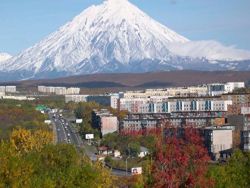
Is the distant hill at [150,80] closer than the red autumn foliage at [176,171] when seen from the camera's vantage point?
No

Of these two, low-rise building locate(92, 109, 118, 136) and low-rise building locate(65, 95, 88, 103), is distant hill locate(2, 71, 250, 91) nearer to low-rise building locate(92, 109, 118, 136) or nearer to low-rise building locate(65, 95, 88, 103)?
low-rise building locate(65, 95, 88, 103)

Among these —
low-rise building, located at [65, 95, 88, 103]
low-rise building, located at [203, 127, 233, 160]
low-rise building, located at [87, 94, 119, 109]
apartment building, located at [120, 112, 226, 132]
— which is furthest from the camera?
low-rise building, located at [65, 95, 88, 103]

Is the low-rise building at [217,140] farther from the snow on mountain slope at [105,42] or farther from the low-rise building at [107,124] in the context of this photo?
the snow on mountain slope at [105,42]

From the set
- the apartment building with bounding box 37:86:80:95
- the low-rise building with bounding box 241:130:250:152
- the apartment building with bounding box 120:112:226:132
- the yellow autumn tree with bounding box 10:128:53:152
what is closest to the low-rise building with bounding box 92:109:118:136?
the apartment building with bounding box 120:112:226:132

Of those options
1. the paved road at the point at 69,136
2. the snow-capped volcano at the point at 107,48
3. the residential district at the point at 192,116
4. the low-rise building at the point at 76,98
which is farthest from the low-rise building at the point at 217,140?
the snow-capped volcano at the point at 107,48

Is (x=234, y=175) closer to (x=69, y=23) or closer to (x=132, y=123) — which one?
(x=132, y=123)

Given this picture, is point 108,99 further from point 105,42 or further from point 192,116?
point 105,42

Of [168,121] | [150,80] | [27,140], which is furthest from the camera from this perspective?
[150,80]

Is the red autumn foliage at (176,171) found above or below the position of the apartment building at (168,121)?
above

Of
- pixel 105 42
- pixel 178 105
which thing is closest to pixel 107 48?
pixel 105 42
